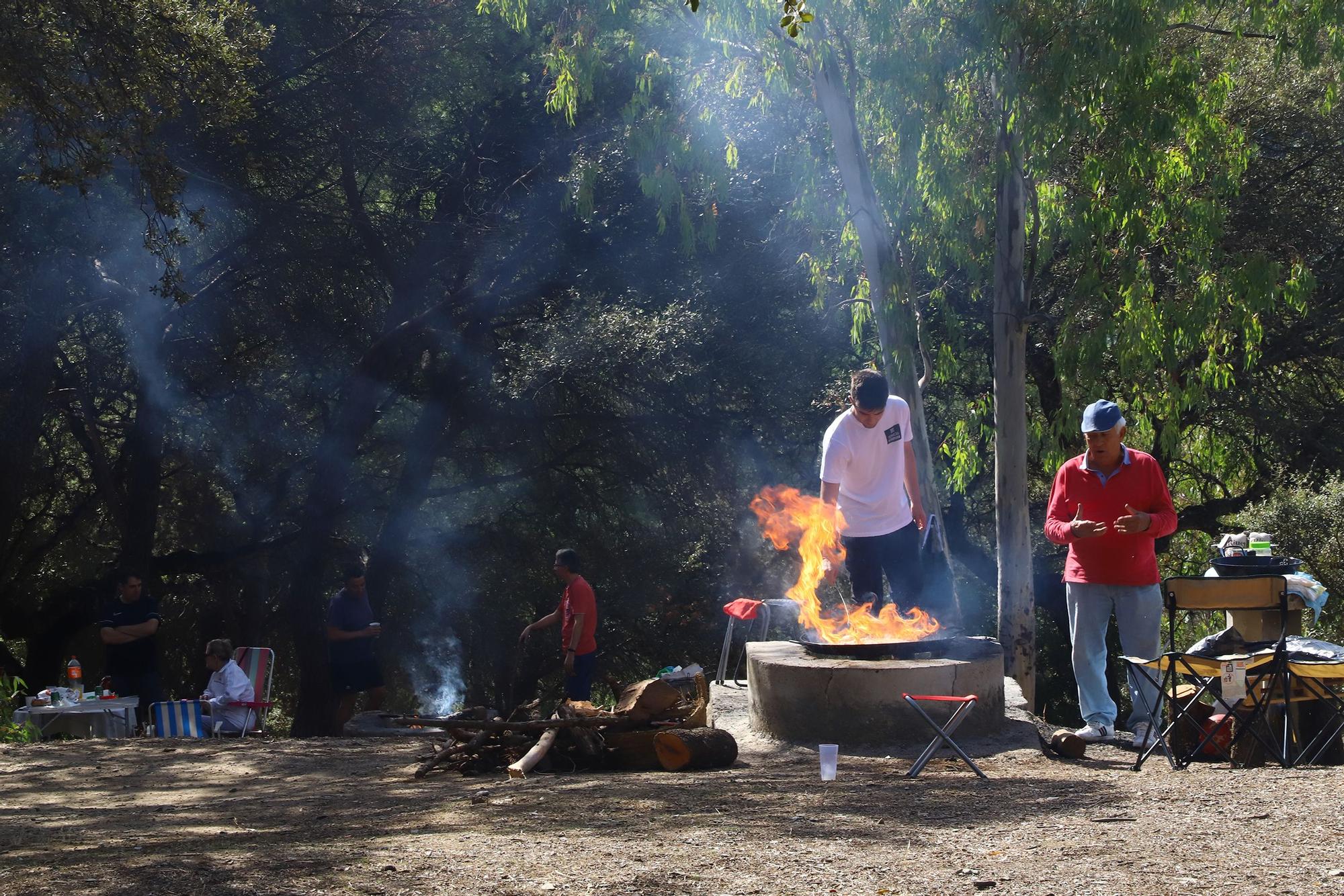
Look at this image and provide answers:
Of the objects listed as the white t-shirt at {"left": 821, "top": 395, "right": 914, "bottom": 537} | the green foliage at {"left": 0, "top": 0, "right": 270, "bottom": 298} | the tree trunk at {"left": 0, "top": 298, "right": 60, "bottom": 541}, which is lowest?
the white t-shirt at {"left": 821, "top": 395, "right": 914, "bottom": 537}

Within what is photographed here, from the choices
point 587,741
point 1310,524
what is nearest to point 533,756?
point 587,741

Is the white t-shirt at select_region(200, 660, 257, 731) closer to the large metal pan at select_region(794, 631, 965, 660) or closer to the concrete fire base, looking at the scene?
the concrete fire base

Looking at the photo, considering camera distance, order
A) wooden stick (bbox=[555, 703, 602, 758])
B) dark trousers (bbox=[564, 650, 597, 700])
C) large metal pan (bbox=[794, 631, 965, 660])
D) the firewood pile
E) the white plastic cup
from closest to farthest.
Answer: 1. the white plastic cup
2. the firewood pile
3. wooden stick (bbox=[555, 703, 602, 758])
4. large metal pan (bbox=[794, 631, 965, 660])
5. dark trousers (bbox=[564, 650, 597, 700])

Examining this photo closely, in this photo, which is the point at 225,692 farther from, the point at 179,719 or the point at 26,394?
the point at 26,394

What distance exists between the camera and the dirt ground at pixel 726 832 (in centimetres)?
409

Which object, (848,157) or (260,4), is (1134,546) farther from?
(260,4)

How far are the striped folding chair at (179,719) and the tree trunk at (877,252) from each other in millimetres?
6524

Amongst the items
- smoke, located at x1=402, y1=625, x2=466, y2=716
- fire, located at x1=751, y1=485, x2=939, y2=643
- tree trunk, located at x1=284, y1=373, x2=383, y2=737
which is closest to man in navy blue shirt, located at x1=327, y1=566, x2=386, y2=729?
fire, located at x1=751, y1=485, x2=939, y2=643

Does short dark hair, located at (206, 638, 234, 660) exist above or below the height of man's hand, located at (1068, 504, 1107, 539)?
below

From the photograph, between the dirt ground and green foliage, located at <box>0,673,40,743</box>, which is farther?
green foliage, located at <box>0,673,40,743</box>

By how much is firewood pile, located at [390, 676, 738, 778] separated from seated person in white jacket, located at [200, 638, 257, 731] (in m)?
4.95

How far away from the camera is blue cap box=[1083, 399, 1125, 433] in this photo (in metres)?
7.02

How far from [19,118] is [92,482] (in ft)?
24.3

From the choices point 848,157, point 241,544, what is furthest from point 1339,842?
point 241,544
